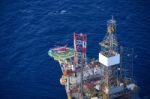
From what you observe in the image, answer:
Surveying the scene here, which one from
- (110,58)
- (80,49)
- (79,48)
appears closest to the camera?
(110,58)

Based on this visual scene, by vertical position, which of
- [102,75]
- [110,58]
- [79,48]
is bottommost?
[102,75]

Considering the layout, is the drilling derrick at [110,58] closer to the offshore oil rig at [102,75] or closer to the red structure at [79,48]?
the offshore oil rig at [102,75]

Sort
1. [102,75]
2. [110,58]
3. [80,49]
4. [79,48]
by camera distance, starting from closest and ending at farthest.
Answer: [110,58] → [80,49] → [79,48] → [102,75]

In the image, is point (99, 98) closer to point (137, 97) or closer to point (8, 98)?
point (137, 97)

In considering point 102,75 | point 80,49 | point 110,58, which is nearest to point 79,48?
point 80,49

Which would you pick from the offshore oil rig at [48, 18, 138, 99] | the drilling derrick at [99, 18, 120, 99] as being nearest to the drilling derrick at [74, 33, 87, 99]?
the offshore oil rig at [48, 18, 138, 99]

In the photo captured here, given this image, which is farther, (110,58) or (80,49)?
(80,49)

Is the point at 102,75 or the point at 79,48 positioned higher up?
the point at 79,48

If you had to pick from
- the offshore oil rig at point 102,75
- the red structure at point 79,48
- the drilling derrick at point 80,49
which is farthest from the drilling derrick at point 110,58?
the red structure at point 79,48

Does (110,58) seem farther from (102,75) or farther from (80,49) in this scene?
(80,49)
